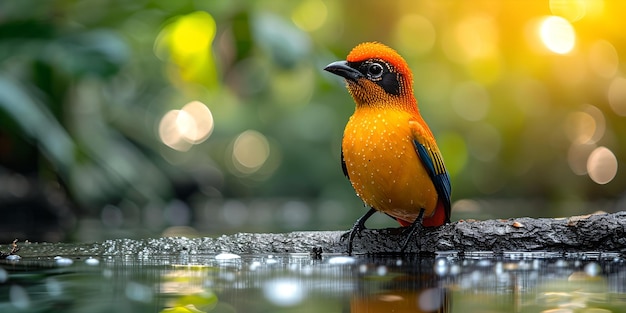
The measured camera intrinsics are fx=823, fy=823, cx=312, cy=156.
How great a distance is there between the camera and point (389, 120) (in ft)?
9.96

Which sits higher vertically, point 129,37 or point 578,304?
point 129,37

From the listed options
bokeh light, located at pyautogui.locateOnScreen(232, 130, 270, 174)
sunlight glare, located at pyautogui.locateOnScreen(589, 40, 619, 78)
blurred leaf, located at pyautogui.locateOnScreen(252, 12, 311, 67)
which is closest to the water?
blurred leaf, located at pyautogui.locateOnScreen(252, 12, 311, 67)

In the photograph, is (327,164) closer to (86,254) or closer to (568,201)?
(568,201)

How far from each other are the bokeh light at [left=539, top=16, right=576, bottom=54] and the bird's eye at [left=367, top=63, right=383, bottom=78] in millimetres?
5248

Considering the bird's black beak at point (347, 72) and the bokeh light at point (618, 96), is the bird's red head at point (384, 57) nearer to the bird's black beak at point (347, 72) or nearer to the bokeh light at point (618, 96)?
the bird's black beak at point (347, 72)

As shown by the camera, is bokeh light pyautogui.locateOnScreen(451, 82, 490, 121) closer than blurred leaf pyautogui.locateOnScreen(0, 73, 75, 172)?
No

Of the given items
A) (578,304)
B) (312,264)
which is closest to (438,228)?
(312,264)

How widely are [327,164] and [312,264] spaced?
7150mm

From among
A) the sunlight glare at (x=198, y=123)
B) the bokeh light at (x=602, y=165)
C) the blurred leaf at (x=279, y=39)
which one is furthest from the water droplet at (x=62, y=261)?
the bokeh light at (x=602, y=165)

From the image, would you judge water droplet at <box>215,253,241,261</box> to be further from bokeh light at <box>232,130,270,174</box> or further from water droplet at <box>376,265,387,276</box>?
bokeh light at <box>232,130,270,174</box>

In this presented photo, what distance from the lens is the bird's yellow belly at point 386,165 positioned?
294 centimetres

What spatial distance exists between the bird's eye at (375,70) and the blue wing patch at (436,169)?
295mm

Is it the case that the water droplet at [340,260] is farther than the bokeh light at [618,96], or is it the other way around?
the bokeh light at [618,96]

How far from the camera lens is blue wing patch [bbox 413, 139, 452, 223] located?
3.04m
